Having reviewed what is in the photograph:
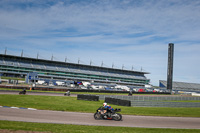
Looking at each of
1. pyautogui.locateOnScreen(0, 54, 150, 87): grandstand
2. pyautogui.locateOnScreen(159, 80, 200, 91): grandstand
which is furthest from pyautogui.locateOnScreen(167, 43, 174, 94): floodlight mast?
pyautogui.locateOnScreen(159, 80, 200, 91): grandstand

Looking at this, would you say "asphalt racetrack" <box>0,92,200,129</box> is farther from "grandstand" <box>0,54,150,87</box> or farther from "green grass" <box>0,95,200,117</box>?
"grandstand" <box>0,54,150,87</box>

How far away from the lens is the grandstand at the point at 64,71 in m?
114

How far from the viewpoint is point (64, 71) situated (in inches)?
4968

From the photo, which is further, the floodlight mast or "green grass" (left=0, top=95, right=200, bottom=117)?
the floodlight mast

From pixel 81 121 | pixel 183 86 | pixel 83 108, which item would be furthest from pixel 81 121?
pixel 183 86

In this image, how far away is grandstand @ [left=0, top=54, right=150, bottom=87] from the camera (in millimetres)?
113800

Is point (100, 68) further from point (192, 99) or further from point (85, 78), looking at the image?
point (192, 99)

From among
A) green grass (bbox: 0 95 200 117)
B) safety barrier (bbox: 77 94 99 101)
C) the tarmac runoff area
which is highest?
safety barrier (bbox: 77 94 99 101)

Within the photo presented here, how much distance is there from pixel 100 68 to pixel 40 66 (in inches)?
1654

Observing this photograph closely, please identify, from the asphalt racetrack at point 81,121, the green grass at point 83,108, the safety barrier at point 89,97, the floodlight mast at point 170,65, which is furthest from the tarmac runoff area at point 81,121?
the floodlight mast at point 170,65

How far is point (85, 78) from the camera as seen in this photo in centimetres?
13175

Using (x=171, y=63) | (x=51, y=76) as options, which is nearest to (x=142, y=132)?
(x=171, y=63)

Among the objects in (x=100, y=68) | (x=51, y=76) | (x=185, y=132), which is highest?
(x=100, y=68)

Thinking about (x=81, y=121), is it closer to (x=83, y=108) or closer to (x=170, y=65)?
(x=83, y=108)
